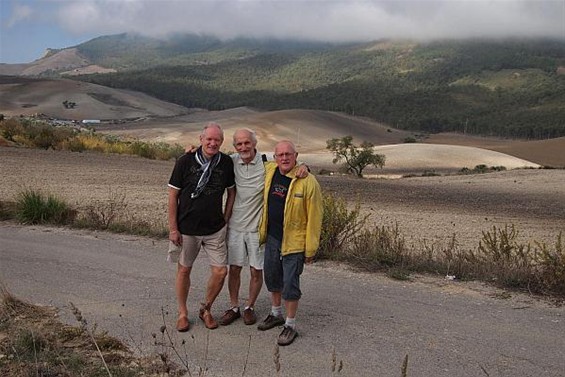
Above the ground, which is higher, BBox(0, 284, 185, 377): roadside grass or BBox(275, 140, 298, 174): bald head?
BBox(275, 140, 298, 174): bald head

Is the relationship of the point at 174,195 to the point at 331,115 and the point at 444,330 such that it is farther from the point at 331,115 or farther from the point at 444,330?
the point at 331,115

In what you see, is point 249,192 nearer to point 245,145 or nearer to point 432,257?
point 245,145

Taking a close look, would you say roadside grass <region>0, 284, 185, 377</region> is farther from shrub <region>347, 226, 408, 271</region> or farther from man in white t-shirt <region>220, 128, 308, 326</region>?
shrub <region>347, 226, 408, 271</region>

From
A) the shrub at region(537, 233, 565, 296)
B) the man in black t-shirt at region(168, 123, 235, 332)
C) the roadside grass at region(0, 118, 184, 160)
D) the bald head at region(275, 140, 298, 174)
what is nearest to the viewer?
the bald head at region(275, 140, 298, 174)

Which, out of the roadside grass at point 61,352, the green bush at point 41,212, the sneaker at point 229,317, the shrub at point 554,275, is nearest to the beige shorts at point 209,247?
the sneaker at point 229,317

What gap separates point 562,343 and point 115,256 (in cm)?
594

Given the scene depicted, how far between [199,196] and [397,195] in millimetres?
17988

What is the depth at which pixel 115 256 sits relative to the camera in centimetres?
870

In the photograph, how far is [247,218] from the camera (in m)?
5.78

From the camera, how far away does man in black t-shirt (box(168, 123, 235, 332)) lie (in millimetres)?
5570

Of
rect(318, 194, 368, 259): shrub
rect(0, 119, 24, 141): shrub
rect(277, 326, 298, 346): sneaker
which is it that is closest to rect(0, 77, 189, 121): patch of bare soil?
rect(0, 119, 24, 141): shrub

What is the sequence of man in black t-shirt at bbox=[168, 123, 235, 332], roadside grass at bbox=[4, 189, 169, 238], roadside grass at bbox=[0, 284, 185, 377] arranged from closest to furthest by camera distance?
1. roadside grass at bbox=[0, 284, 185, 377]
2. man in black t-shirt at bbox=[168, 123, 235, 332]
3. roadside grass at bbox=[4, 189, 169, 238]

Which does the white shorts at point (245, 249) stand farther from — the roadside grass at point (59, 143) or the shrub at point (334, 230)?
the roadside grass at point (59, 143)

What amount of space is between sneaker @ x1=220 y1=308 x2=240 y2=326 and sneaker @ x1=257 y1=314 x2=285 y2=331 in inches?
12.2
